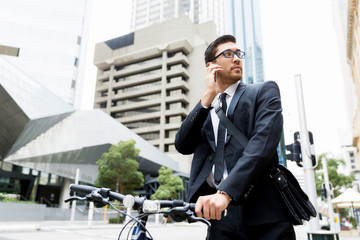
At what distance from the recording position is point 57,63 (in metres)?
48.1

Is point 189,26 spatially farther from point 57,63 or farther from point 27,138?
point 27,138

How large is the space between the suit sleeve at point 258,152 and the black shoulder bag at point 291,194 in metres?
0.07

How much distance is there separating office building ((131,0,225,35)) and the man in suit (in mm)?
85849

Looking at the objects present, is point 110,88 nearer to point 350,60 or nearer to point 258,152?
point 350,60

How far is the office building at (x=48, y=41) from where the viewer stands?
4694cm

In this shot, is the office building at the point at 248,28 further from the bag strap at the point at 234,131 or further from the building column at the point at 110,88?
the bag strap at the point at 234,131

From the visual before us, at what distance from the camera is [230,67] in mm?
1821

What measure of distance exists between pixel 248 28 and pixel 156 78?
9225 cm

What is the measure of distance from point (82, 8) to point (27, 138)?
35924 millimetres

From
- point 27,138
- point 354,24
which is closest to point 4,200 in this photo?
point 27,138

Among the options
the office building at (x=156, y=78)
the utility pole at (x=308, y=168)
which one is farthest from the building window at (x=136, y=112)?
the utility pole at (x=308, y=168)

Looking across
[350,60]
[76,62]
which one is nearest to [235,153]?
[350,60]

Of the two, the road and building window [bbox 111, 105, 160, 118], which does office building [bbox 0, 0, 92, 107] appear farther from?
the road

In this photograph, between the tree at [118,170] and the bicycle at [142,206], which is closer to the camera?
the bicycle at [142,206]
